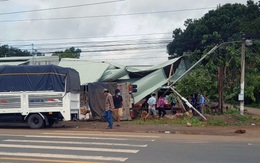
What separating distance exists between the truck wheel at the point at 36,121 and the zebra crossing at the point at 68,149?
4.55 meters

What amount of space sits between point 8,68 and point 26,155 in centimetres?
962

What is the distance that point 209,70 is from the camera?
2466cm

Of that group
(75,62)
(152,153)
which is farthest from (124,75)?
(152,153)

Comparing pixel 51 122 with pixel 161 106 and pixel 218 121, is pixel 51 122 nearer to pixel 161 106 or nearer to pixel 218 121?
pixel 161 106

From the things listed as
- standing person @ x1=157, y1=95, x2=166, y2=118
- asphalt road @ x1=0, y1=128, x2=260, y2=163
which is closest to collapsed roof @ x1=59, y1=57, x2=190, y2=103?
standing person @ x1=157, y1=95, x2=166, y2=118

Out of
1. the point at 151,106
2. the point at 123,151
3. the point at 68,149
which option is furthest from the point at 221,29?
the point at 68,149

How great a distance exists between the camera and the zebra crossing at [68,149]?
9.14 metres

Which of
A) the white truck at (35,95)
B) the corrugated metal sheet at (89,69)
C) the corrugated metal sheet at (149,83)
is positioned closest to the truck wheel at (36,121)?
the white truck at (35,95)

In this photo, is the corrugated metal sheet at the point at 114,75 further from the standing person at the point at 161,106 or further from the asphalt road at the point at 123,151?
the asphalt road at the point at 123,151

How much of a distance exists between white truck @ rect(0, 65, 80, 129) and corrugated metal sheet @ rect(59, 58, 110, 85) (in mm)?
6373

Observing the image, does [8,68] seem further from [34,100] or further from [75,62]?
[75,62]

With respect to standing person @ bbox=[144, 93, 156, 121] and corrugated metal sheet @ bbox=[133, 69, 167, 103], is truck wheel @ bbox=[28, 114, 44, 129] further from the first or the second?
corrugated metal sheet @ bbox=[133, 69, 167, 103]

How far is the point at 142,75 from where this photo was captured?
25.7m

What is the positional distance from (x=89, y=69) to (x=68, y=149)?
16464 mm
